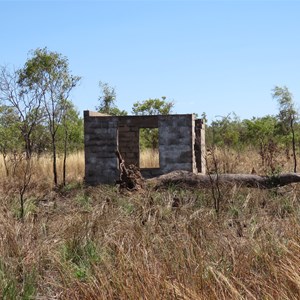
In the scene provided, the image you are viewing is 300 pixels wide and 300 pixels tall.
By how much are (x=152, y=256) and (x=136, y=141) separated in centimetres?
1023

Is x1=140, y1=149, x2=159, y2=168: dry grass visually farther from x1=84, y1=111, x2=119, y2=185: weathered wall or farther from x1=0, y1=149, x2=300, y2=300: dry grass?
x1=0, y1=149, x2=300, y2=300: dry grass

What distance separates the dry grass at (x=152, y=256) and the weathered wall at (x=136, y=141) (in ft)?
19.8

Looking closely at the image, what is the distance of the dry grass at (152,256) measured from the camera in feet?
12.9

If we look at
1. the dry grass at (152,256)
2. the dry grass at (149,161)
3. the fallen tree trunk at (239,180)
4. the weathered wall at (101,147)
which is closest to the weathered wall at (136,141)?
the weathered wall at (101,147)

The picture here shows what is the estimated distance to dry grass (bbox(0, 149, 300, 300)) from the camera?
3.93m

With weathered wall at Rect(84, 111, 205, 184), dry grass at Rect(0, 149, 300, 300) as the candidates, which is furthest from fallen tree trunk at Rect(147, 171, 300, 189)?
weathered wall at Rect(84, 111, 205, 184)

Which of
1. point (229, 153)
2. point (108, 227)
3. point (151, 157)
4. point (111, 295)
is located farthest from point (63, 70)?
point (111, 295)

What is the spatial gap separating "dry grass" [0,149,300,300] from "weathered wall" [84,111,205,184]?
19.8 ft

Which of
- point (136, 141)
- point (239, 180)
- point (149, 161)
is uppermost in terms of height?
point (136, 141)

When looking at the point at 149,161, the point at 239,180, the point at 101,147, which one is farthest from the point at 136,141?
the point at 239,180

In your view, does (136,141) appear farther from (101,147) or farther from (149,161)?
(149,161)

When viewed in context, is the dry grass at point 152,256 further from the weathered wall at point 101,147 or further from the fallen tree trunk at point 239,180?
the weathered wall at point 101,147

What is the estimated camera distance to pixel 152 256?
4.57 metres

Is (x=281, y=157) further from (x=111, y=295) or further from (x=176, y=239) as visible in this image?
(x=111, y=295)
